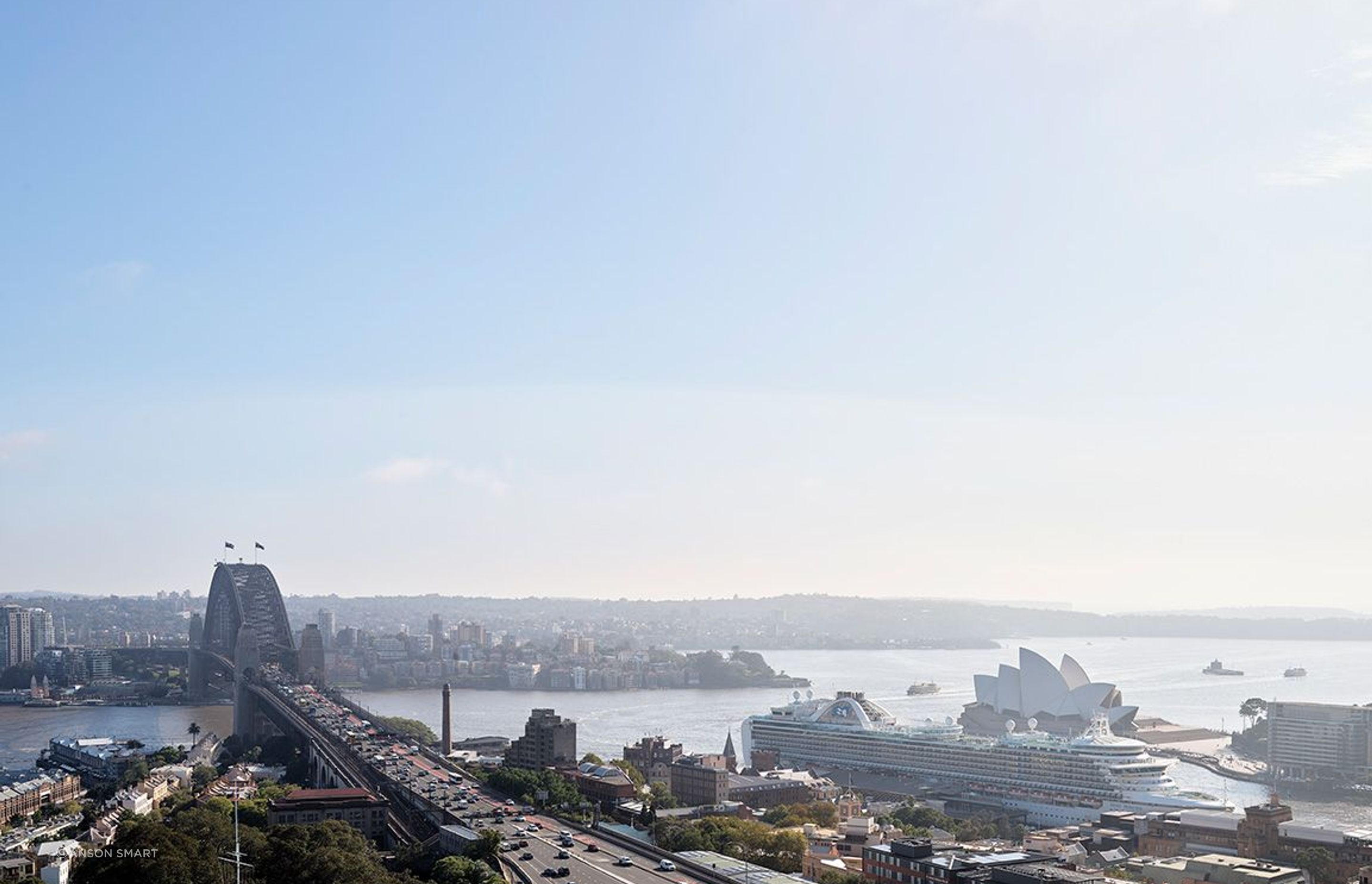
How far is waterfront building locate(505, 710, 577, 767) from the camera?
2162 centimetres

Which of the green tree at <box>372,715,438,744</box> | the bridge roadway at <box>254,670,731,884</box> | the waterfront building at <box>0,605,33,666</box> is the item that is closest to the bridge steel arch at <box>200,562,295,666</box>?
the waterfront building at <box>0,605,33,666</box>

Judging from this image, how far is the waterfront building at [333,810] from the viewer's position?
1645 cm

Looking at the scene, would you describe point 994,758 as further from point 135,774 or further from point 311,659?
point 311,659

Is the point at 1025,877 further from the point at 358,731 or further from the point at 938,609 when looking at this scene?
the point at 938,609

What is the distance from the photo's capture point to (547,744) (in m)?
21.8

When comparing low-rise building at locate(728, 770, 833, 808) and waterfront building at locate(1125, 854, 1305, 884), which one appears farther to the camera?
low-rise building at locate(728, 770, 833, 808)

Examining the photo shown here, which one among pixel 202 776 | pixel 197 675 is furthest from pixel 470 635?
pixel 202 776

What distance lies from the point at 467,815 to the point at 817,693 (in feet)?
112

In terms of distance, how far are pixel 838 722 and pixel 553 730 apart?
23.7 feet

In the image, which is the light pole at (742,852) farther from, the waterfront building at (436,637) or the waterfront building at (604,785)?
the waterfront building at (436,637)

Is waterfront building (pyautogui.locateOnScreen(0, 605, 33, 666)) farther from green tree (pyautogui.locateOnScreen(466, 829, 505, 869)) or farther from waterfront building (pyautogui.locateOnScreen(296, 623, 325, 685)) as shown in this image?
green tree (pyautogui.locateOnScreen(466, 829, 505, 869))

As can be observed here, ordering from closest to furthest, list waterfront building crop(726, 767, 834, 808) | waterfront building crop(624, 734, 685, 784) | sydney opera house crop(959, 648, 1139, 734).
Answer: waterfront building crop(726, 767, 834, 808) < waterfront building crop(624, 734, 685, 784) < sydney opera house crop(959, 648, 1139, 734)

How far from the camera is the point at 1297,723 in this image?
2872 centimetres

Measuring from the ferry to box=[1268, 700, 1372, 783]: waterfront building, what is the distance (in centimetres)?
2954
